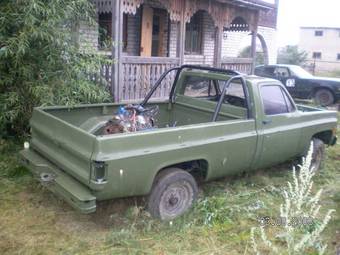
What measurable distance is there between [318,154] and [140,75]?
479 cm

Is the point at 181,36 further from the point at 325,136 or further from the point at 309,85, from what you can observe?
the point at 309,85

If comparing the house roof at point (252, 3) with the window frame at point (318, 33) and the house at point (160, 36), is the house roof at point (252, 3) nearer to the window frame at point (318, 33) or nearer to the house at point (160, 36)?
the house at point (160, 36)

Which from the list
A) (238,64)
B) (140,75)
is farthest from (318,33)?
(140,75)

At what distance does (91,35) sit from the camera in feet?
34.2

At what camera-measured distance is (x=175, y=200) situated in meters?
4.82

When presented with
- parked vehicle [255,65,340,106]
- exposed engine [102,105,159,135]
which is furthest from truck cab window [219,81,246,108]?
parked vehicle [255,65,340,106]

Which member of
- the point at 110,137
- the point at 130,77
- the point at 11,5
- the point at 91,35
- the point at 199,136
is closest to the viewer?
the point at 110,137

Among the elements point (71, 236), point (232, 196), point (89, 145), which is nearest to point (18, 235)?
point (71, 236)

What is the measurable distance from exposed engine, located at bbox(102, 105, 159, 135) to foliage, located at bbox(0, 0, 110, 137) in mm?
1218

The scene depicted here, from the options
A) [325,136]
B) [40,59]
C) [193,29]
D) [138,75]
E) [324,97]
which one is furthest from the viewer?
[193,29]

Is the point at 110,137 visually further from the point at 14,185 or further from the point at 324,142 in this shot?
the point at 324,142

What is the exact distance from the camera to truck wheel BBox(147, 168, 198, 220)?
4.58 metres

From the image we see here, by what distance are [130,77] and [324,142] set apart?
15.3 feet
